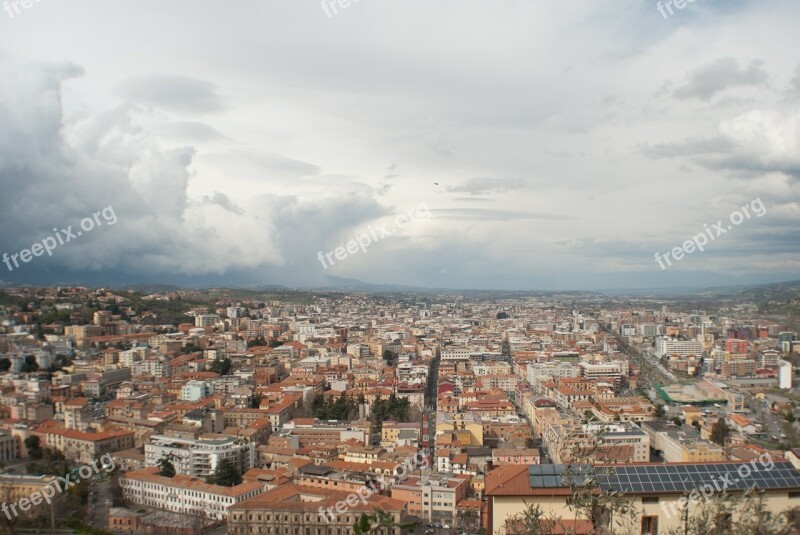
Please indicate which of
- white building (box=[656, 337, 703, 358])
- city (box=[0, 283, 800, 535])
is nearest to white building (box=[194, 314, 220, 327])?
city (box=[0, 283, 800, 535])

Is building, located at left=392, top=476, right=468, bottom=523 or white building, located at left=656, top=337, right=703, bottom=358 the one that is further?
white building, located at left=656, top=337, right=703, bottom=358

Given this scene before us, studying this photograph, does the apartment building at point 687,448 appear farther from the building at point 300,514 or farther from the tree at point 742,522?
the tree at point 742,522

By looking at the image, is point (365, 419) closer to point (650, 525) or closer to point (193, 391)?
point (193, 391)

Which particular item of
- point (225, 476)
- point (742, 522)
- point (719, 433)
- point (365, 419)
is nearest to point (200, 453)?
point (225, 476)

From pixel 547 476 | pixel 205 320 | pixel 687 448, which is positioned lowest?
pixel 687 448

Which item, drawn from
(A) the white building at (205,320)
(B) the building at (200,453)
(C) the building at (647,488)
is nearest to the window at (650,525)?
(C) the building at (647,488)

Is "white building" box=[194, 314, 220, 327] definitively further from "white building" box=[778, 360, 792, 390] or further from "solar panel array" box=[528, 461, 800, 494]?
"solar panel array" box=[528, 461, 800, 494]
